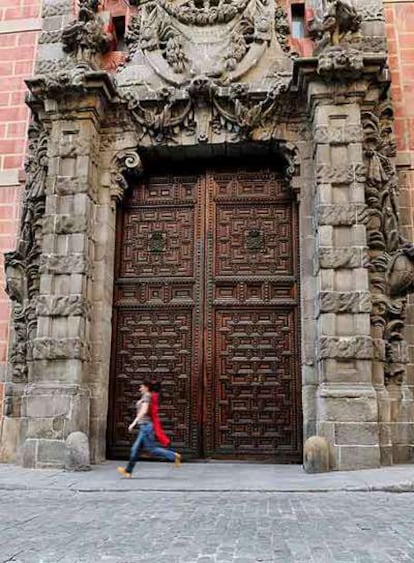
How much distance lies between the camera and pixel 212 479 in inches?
302

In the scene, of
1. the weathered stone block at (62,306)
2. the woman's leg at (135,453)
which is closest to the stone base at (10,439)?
the weathered stone block at (62,306)

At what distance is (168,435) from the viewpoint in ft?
32.5

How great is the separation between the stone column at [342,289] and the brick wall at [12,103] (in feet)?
17.7

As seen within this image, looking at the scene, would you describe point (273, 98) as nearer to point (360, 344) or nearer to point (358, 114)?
point (358, 114)

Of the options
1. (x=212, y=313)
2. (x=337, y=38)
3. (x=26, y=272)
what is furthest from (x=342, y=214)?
(x=26, y=272)

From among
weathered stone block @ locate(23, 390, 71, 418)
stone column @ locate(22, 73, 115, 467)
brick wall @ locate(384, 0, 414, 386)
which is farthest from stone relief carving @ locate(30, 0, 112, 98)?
brick wall @ locate(384, 0, 414, 386)

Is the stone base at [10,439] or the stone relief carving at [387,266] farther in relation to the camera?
the stone base at [10,439]

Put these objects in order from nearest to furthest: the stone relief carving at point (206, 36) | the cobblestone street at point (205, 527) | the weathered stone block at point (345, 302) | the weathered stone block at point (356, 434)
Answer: the cobblestone street at point (205, 527) < the weathered stone block at point (356, 434) < the weathered stone block at point (345, 302) < the stone relief carving at point (206, 36)

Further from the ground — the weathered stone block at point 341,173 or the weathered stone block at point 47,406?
the weathered stone block at point 341,173

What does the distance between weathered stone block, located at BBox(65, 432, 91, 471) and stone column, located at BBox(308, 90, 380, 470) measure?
322 centimetres

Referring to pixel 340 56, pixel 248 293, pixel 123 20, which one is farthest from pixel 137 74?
pixel 248 293

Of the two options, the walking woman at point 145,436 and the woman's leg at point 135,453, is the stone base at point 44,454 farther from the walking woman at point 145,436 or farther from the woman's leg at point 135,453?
the woman's leg at point 135,453

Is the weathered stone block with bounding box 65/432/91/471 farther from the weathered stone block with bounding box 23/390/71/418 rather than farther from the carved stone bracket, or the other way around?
the carved stone bracket

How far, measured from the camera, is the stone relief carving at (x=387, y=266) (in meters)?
9.28
